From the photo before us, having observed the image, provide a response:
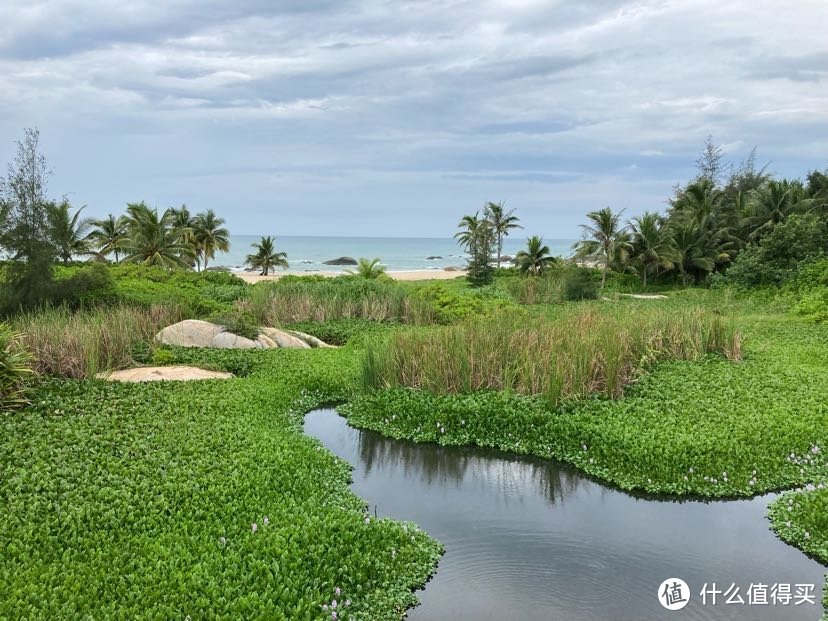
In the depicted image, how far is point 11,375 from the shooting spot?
349 inches

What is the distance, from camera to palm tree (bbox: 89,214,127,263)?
3494 cm

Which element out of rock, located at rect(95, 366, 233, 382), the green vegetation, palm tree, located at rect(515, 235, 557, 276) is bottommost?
the green vegetation

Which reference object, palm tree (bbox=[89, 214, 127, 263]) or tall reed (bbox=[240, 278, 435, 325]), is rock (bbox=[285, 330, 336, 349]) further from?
palm tree (bbox=[89, 214, 127, 263])

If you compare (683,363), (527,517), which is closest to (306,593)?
(527,517)

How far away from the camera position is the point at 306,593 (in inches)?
182

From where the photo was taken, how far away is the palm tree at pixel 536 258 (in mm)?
36594

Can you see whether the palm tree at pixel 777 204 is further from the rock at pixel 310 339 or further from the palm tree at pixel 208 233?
the palm tree at pixel 208 233

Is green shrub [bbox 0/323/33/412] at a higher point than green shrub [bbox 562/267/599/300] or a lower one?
lower

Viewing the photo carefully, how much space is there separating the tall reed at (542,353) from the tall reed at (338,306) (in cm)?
635

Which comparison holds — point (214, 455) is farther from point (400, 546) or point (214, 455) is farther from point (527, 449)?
point (527, 449)

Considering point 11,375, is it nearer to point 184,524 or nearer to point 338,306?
point 184,524

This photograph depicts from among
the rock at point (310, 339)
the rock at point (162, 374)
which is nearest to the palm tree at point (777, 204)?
the rock at point (310, 339)

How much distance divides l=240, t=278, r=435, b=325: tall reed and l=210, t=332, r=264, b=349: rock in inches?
128

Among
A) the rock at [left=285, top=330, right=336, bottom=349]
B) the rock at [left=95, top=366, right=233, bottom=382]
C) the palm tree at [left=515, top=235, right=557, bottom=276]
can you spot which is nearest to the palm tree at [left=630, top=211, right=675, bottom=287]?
the palm tree at [left=515, top=235, right=557, bottom=276]
